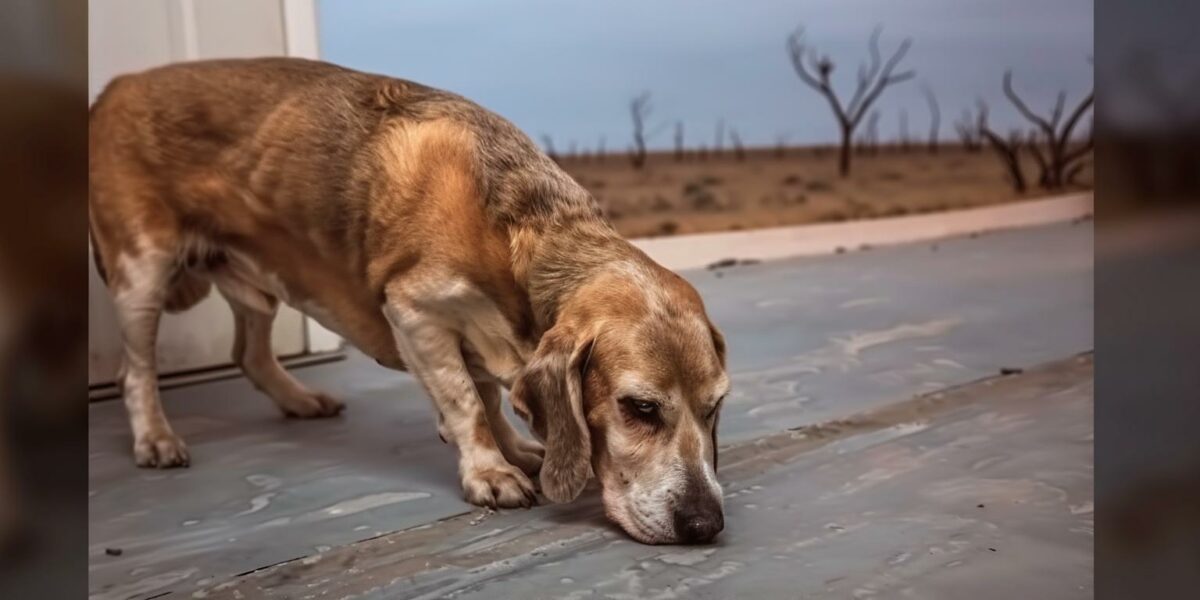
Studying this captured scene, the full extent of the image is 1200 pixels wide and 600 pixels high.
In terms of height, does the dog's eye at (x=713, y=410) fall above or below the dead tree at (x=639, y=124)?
below

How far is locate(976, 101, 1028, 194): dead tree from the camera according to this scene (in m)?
4.41

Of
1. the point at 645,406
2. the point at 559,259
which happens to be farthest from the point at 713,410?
the point at 559,259

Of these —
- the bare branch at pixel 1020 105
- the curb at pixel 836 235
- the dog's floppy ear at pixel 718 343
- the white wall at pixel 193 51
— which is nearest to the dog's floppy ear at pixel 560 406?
the dog's floppy ear at pixel 718 343

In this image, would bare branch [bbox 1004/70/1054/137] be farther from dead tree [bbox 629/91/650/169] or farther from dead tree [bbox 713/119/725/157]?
dead tree [bbox 629/91/650/169]

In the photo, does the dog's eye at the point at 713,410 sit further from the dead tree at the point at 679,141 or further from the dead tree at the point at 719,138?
the dead tree at the point at 719,138

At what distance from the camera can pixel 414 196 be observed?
6.77 feet

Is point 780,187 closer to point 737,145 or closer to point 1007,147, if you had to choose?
point 737,145

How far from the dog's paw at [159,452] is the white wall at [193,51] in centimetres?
22

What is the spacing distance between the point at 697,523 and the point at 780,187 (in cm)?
312

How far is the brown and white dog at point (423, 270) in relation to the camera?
5.70 feet

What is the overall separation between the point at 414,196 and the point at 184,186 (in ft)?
2.18

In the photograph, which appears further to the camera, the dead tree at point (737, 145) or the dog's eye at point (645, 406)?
the dead tree at point (737, 145)

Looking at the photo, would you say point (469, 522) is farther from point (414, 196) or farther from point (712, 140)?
point (712, 140)
